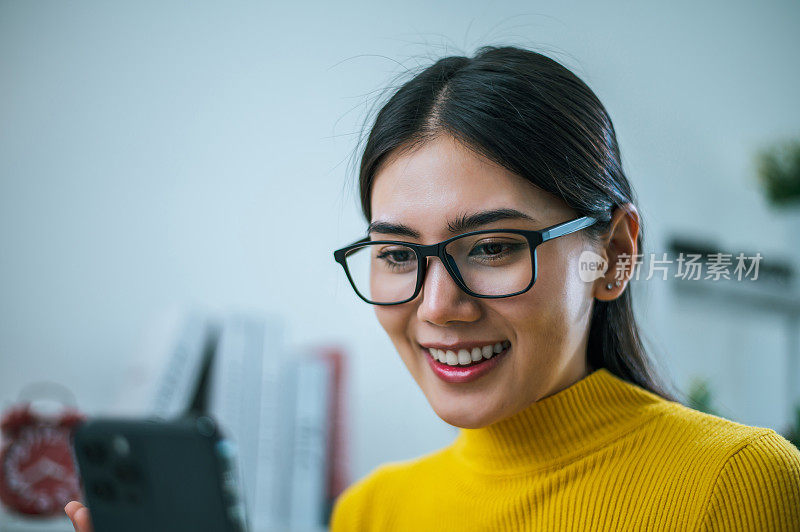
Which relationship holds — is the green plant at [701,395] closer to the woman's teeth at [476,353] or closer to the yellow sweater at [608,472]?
the yellow sweater at [608,472]

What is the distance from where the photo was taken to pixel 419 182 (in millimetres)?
682

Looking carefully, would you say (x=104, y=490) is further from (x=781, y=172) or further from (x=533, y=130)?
(x=781, y=172)

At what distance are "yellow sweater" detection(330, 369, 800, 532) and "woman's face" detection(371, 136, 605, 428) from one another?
0.24 feet

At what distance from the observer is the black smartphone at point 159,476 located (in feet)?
1.60

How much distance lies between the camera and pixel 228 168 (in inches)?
56.8

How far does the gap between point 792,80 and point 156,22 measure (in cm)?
128

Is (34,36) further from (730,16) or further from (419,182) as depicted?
(730,16)

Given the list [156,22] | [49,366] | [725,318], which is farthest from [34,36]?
[725,318]

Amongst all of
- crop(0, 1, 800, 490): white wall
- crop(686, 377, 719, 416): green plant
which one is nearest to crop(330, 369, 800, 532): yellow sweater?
crop(686, 377, 719, 416): green plant

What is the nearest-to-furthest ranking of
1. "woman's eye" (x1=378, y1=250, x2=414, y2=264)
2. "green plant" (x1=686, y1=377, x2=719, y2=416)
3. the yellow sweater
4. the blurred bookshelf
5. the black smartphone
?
the black smartphone < the yellow sweater < "woman's eye" (x1=378, y1=250, x2=414, y2=264) < "green plant" (x1=686, y1=377, x2=719, y2=416) < the blurred bookshelf

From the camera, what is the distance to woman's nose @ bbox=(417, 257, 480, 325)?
0.66 m

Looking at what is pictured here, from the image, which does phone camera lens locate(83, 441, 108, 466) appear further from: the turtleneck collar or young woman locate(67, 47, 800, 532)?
the turtleneck collar

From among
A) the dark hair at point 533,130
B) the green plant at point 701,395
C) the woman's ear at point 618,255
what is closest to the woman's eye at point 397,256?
the dark hair at point 533,130

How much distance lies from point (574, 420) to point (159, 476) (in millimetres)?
447
